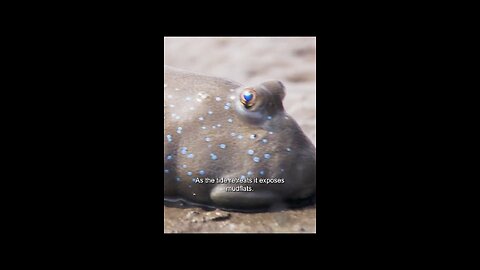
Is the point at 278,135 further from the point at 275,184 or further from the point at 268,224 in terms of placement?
the point at 268,224

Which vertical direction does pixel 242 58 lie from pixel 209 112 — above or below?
above

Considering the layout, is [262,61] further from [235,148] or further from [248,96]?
[235,148]

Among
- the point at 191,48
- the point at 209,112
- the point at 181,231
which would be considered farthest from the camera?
the point at 191,48

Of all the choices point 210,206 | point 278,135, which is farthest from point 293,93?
point 210,206

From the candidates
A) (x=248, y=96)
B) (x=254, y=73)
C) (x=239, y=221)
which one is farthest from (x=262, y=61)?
(x=239, y=221)

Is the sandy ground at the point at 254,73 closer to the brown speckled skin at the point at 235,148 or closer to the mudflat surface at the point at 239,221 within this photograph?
the mudflat surface at the point at 239,221

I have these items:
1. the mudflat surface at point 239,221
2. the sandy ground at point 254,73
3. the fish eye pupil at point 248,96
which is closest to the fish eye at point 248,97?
the fish eye pupil at point 248,96
